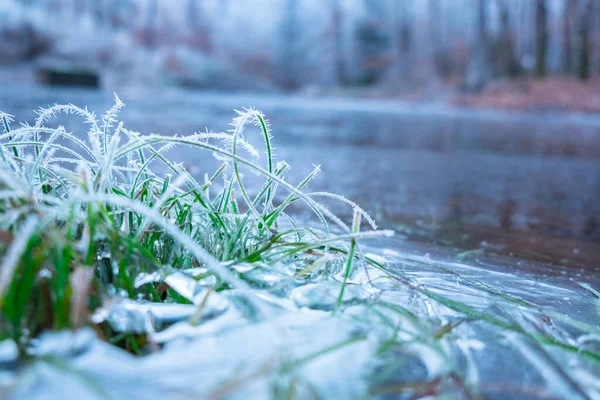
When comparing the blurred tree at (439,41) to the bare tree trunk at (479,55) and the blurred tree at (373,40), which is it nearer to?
the bare tree trunk at (479,55)

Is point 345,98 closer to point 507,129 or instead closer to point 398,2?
point 398,2

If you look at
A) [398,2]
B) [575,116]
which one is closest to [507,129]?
[575,116]

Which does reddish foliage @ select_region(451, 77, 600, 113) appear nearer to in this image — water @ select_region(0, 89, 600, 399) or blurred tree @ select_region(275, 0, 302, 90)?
blurred tree @ select_region(275, 0, 302, 90)

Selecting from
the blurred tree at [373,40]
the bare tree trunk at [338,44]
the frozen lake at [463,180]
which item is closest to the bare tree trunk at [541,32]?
the blurred tree at [373,40]

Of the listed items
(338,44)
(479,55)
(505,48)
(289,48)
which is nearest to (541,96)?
(505,48)

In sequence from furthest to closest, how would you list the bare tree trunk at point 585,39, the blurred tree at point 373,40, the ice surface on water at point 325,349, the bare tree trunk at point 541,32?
the blurred tree at point 373,40 < the bare tree trunk at point 541,32 < the bare tree trunk at point 585,39 < the ice surface on water at point 325,349
